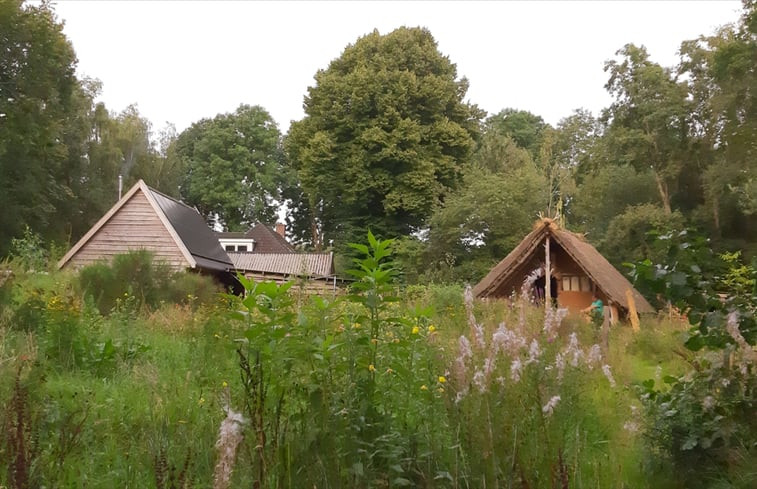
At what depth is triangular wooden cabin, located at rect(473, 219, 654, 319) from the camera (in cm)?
1397

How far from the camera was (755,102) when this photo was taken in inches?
779

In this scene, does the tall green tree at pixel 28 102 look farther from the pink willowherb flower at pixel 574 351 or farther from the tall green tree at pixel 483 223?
the pink willowherb flower at pixel 574 351

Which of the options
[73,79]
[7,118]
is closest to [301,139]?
[73,79]

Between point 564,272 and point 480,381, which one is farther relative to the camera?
point 564,272

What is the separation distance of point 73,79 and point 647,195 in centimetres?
2498

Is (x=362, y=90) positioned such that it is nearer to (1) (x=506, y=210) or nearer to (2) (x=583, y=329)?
(1) (x=506, y=210)

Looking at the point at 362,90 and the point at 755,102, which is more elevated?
the point at 362,90

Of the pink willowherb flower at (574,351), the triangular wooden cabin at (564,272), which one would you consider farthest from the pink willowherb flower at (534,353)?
the triangular wooden cabin at (564,272)

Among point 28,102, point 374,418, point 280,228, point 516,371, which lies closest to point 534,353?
point 516,371

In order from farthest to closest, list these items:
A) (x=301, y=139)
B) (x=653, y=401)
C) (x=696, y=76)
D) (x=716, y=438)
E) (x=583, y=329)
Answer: (x=301, y=139) → (x=696, y=76) → (x=583, y=329) → (x=653, y=401) → (x=716, y=438)

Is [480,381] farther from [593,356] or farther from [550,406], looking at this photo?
[593,356]

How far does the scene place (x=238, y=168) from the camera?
47.1 meters

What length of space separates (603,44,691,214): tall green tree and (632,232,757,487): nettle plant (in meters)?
21.7

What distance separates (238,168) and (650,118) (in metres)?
31.7
